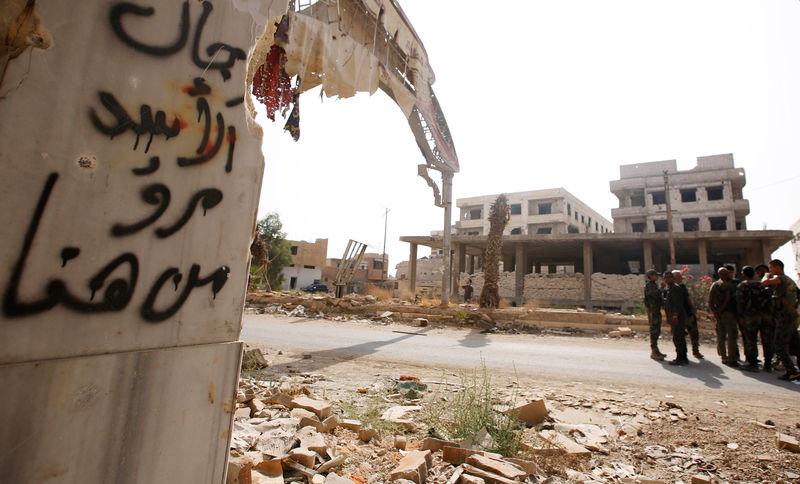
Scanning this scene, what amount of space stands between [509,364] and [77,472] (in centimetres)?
536

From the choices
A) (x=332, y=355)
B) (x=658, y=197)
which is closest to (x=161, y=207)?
(x=332, y=355)

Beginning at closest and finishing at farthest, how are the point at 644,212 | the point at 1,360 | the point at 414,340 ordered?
the point at 1,360, the point at 414,340, the point at 644,212

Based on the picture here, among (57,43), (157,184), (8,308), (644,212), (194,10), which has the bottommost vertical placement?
(8,308)

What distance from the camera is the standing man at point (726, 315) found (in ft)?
19.6

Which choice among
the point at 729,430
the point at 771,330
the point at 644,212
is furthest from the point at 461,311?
the point at 644,212

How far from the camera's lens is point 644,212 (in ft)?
113

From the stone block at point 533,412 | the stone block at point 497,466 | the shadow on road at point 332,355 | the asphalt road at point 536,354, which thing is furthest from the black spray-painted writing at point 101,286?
the asphalt road at point 536,354

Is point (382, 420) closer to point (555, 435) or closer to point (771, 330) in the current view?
point (555, 435)

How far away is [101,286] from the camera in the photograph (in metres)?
1.17

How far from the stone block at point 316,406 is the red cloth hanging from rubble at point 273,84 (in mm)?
5322

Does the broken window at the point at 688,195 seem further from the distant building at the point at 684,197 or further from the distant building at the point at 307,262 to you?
the distant building at the point at 307,262

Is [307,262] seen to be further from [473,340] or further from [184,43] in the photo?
[184,43]

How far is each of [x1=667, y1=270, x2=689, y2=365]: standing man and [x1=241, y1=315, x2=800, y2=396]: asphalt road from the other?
24 cm

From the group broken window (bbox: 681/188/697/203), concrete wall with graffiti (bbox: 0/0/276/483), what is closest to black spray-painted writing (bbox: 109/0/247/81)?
concrete wall with graffiti (bbox: 0/0/276/483)
